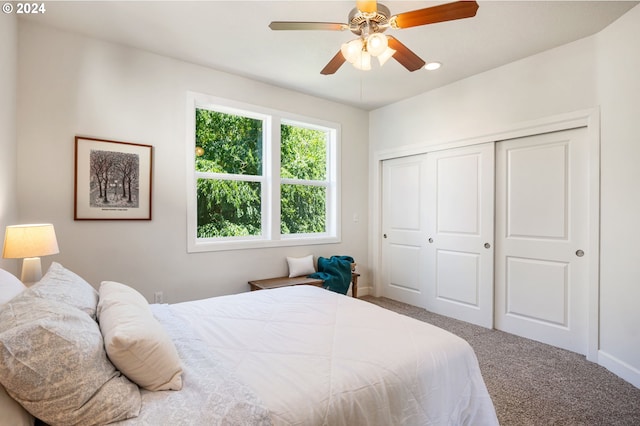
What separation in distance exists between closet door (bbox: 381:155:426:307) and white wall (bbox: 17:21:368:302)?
1.73m

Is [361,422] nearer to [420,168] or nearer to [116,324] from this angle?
[116,324]

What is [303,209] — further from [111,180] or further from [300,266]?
[111,180]

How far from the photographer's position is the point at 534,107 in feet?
9.91

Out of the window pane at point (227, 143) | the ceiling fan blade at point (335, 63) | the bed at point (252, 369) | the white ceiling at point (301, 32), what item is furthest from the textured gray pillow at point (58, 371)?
the window pane at point (227, 143)

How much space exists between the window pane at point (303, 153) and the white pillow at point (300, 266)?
104 centimetres

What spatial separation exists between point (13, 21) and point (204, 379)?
293 cm

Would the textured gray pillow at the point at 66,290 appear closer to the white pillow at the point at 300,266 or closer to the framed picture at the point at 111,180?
the framed picture at the point at 111,180

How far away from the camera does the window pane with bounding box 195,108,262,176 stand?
340 cm

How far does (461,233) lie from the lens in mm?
3633

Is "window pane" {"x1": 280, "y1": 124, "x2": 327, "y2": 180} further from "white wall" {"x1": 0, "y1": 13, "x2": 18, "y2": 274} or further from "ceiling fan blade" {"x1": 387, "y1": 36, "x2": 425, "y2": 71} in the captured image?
"white wall" {"x1": 0, "y1": 13, "x2": 18, "y2": 274}

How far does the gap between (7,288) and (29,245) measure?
83 centimetres

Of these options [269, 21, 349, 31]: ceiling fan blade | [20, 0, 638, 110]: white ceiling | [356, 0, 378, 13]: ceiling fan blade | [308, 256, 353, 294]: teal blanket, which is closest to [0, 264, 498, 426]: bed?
[269, 21, 349, 31]: ceiling fan blade

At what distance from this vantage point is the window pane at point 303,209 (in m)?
4.03

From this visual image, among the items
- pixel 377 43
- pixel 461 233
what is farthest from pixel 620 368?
pixel 377 43
